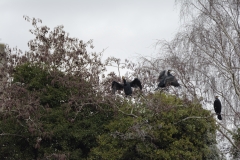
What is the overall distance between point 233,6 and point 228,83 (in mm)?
2352

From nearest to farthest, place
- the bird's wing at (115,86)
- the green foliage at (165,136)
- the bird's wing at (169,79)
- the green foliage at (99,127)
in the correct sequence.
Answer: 1. the bird's wing at (169,79)
2. the green foliage at (165,136)
3. the green foliage at (99,127)
4. the bird's wing at (115,86)

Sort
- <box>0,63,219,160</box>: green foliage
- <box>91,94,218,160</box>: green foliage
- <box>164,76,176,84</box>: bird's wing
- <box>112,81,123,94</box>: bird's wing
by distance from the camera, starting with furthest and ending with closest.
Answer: <box>112,81,123,94</box>: bird's wing
<box>0,63,219,160</box>: green foliage
<box>91,94,218,160</box>: green foliage
<box>164,76,176,84</box>: bird's wing

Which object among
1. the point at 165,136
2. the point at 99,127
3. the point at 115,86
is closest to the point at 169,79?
the point at 165,136

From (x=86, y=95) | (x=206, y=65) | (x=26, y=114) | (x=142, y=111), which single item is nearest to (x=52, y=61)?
(x=86, y=95)

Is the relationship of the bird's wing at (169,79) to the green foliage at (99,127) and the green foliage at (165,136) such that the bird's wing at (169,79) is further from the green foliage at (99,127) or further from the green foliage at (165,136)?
the green foliage at (165,136)

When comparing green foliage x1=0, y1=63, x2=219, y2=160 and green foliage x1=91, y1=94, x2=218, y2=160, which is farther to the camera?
green foliage x1=0, y1=63, x2=219, y2=160

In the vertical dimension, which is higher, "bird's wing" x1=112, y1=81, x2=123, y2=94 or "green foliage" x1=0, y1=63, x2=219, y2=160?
"bird's wing" x1=112, y1=81, x2=123, y2=94

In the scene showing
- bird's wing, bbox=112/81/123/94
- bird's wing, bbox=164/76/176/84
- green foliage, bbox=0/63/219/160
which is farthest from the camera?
bird's wing, bbox=112/81/123/94

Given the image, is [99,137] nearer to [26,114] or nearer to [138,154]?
[138,154]

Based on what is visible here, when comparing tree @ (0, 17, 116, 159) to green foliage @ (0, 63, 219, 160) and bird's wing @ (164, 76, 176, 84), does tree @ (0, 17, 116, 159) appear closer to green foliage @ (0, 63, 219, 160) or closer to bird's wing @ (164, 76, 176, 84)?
green foliage @ (0, 63, 219, 160)

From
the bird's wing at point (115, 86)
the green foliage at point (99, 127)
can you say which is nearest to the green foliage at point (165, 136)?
the green foliage at point (99, 127)

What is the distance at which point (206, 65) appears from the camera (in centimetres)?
1440

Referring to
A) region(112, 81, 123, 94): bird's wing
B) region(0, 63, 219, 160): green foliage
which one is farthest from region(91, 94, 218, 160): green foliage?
region(112, 81, 123, 94): bird's wing

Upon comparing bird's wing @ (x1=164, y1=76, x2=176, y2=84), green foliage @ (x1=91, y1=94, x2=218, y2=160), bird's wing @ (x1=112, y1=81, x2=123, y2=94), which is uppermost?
bird's wing @ (x1=112, y1=81, x2=123, y2=94)
